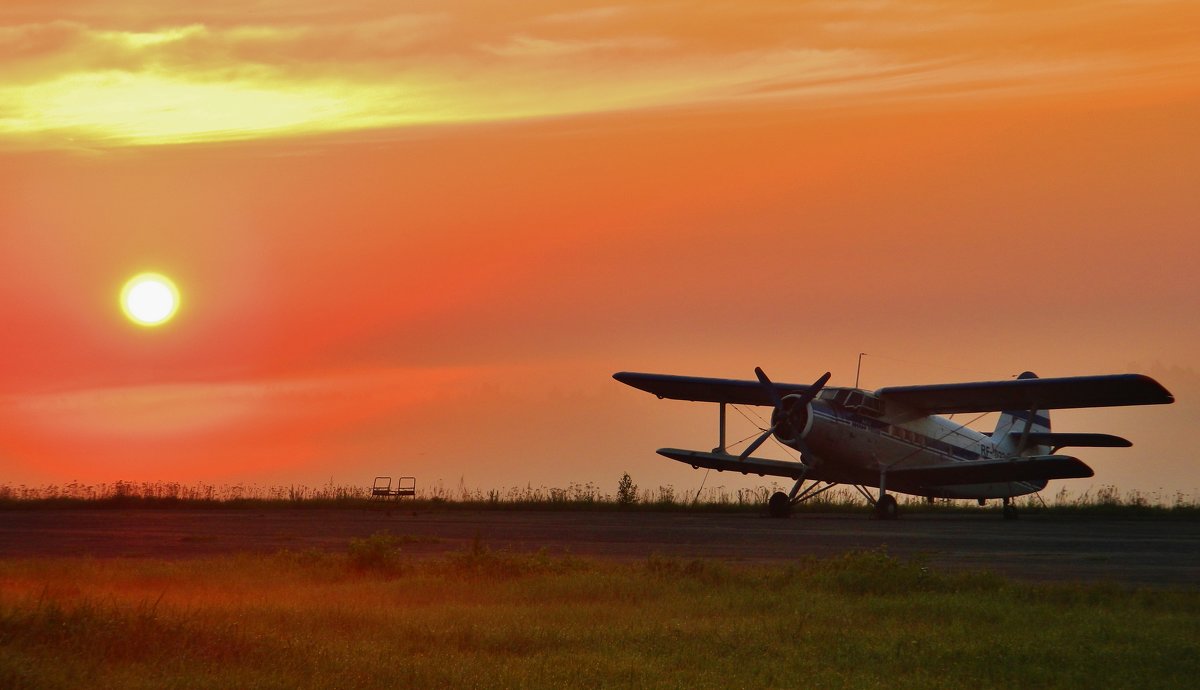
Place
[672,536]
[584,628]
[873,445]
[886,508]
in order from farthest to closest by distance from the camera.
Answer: [873,445]
[886,508]
[672,536]
[584,628]

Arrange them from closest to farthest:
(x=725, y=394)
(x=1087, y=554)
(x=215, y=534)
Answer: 1. (x=1087, y=554)
2. (x=215, y=534)
3. (x=725, y=394)

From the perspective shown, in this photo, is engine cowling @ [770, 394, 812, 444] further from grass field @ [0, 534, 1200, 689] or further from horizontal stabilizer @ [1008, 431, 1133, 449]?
grass field @ [0, 534, 1200, 689]

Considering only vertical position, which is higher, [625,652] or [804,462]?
[804,462]

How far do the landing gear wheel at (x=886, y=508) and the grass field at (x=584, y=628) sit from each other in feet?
63.0

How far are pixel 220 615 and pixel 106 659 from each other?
6.83 ft

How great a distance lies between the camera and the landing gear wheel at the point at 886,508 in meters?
34.0

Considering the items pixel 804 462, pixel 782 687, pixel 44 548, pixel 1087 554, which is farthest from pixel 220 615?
pixel 804 462

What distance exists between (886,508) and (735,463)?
483 cm

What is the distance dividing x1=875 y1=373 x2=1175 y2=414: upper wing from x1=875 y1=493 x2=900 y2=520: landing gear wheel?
134 inches

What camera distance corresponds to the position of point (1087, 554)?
20.3m

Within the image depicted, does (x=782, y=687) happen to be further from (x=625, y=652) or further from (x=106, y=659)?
(x=106, y=659)

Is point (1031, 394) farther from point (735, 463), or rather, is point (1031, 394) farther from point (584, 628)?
point (584, 628)

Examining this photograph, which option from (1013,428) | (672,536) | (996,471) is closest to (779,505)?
(996,471)

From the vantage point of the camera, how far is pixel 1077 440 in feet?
132
